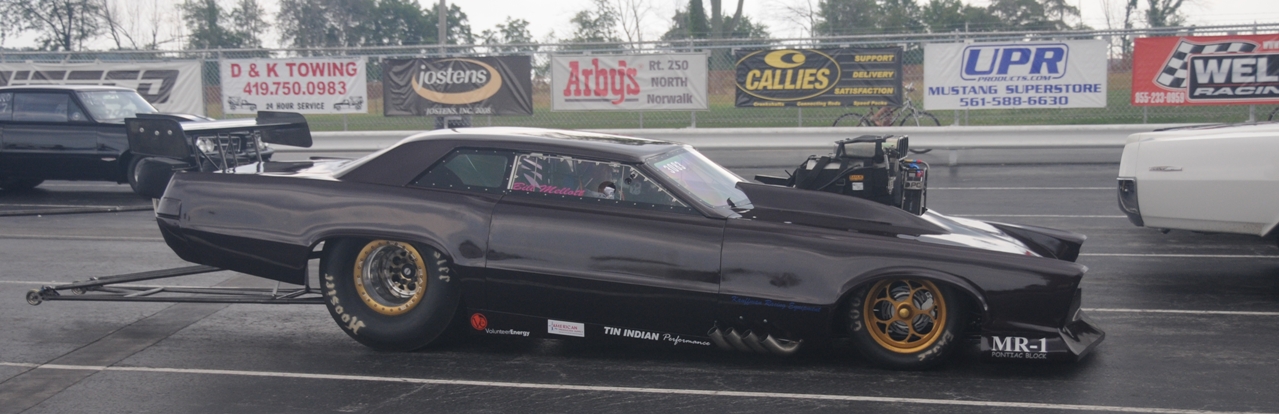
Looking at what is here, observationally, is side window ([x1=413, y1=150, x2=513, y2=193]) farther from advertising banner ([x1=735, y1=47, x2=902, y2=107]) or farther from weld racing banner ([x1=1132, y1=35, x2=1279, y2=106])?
weld racing banner ([x1=1132, y1=35, x2=1279, y2=106])

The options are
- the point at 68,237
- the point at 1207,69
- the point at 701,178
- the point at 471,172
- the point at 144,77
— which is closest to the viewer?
the point at 471,172

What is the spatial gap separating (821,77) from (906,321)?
1198 centimetres

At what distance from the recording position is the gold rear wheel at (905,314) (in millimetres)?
5176

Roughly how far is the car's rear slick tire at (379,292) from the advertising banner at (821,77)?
11.9 metres

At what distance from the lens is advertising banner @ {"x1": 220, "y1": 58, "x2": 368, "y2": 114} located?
1820cm

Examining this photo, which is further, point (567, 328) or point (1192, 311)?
point (1192, 311)

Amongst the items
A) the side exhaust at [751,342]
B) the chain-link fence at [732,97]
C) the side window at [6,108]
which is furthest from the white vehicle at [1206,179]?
the side window at [6,108]

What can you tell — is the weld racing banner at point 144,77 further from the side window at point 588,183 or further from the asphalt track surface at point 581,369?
the side window at point 588,183

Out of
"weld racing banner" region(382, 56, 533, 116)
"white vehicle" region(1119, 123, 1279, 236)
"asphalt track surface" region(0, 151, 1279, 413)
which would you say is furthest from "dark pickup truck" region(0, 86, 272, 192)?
"white vehicle" region(1119, 123, 1279, 236)

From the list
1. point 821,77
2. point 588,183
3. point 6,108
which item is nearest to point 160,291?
point 588,183

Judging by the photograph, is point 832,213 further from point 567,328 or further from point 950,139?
point 950,139

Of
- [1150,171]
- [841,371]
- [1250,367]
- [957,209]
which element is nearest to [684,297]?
[841,371]

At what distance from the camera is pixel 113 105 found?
1309 cm

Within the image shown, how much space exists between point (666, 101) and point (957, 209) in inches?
274
